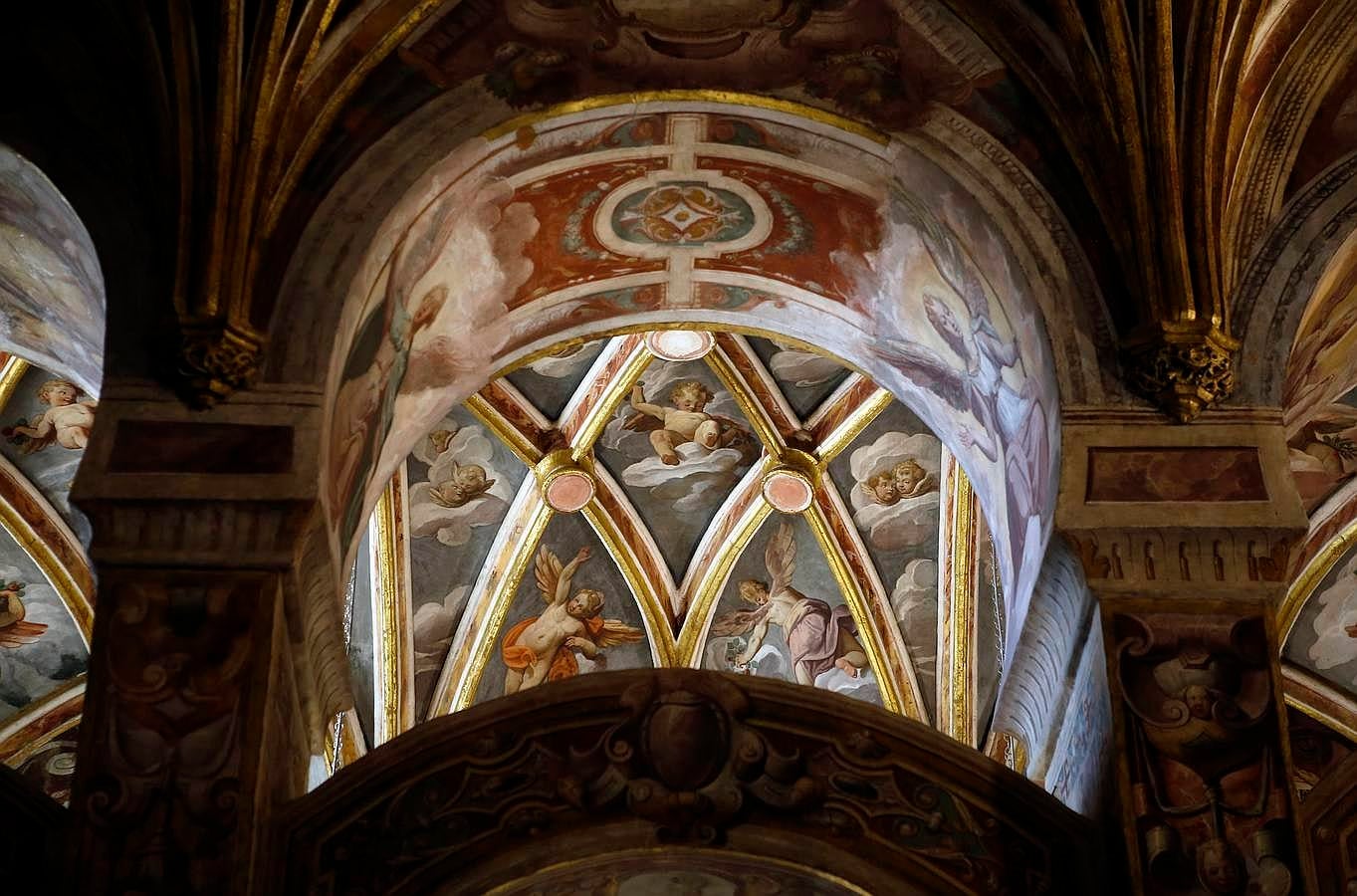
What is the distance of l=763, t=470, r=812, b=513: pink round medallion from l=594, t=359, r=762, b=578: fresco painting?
0.31 m

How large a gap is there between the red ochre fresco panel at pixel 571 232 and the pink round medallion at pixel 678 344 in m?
4.27

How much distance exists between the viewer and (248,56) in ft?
34.3

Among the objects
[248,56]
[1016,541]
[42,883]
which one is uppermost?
[248,56]

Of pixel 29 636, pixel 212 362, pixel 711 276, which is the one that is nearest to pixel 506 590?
pixel 29 636

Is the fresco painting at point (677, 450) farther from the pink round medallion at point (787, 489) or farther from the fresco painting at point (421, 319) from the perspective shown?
the fresco painting at point (421, 319)

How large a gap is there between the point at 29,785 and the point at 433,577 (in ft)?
25.8

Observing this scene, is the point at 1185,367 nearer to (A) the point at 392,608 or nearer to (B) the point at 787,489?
(B) the point at 787,489

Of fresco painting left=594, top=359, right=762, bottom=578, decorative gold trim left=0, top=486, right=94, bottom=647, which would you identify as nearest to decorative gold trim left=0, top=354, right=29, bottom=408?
decorative gold trim left=0, top=486, right=94, bottom=647

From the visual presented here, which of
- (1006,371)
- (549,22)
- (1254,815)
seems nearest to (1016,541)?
(1006,371)

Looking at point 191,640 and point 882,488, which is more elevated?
point 882,488

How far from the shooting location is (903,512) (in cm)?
1711

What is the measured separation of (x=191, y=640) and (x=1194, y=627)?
13.5ft

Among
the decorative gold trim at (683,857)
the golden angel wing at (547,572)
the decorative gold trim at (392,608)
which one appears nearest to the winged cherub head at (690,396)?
the golden angel wing at (547,572)

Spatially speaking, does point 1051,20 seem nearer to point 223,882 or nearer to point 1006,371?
point 1006,371
